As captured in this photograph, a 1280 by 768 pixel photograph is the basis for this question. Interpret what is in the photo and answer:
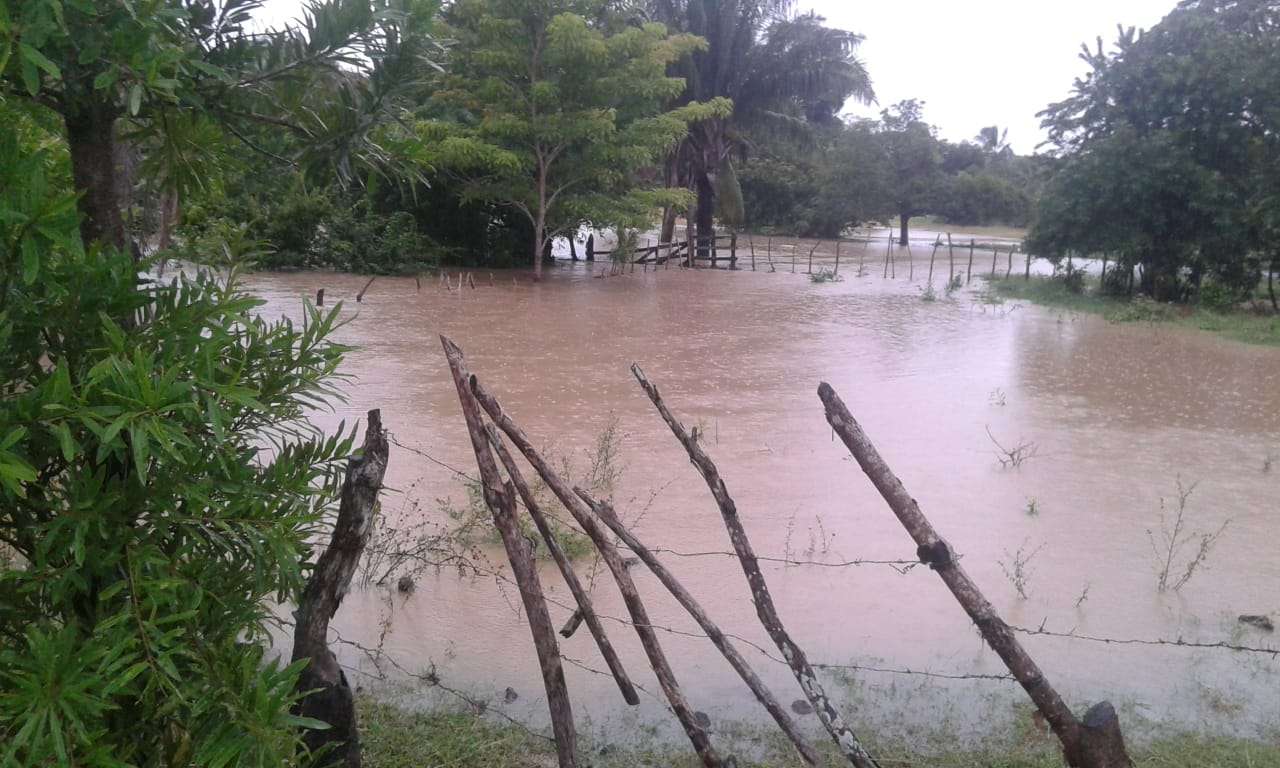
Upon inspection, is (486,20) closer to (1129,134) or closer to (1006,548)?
(1129,134)

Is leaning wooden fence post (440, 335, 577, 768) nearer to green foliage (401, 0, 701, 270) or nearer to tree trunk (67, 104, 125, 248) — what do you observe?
tree trunk (67, 104, 125, 248)

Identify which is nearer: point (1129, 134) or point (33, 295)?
point (33, 295)

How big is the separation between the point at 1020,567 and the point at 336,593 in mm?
3684

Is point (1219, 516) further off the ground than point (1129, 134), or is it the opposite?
point (1129, 134)

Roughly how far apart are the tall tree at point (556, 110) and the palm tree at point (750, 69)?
18.8 feet

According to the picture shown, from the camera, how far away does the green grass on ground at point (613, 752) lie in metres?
3.08

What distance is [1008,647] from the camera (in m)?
2.61

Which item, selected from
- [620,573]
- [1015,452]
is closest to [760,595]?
[620,573]

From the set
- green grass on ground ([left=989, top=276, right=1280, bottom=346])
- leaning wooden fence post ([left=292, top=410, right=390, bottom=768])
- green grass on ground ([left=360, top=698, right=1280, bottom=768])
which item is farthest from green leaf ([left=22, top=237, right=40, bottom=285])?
green grass on ground ([left=989, top=276, right=1280, bottom=346])

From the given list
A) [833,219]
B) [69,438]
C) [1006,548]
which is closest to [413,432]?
[1006,548]

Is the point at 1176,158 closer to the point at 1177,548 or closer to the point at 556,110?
the point at 556,110

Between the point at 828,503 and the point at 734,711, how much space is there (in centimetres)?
268

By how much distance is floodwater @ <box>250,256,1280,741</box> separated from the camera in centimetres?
388

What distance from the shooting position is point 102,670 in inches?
65.4
